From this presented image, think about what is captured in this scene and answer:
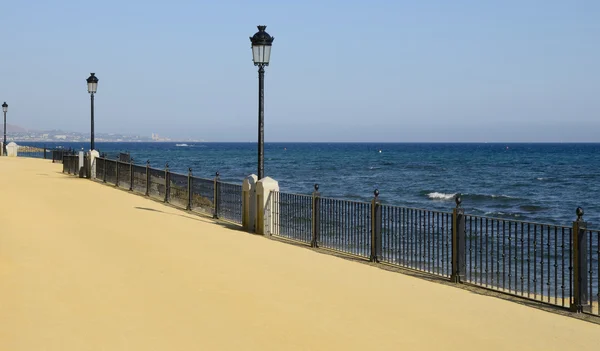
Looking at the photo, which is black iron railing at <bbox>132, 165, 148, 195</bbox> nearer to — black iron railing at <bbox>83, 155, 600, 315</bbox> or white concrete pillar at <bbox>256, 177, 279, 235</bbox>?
black iron railing at <bbox>83, 155, 600, 315</bbox>

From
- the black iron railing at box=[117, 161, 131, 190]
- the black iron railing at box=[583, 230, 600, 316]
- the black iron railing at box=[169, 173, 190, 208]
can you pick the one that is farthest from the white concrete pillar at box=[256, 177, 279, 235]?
the black iron railing at box=[117, 161, 131, 190]

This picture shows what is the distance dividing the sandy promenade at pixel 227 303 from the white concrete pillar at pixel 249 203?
1769 millimetres

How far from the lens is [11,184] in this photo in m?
30.2

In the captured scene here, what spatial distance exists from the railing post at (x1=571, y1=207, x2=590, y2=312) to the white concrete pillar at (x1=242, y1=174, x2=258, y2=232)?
909 centimetres

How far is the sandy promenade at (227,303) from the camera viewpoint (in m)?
8.07

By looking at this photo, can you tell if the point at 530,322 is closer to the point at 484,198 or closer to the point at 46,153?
the point at 484,198

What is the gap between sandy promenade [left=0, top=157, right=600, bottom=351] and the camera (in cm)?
807

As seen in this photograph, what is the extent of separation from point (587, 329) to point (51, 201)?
1796 cm

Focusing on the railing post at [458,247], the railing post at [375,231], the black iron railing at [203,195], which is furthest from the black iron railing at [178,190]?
the railing post at [458,247]

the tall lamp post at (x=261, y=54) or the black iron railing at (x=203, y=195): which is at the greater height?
the tall lamp post at (x=261, y=54)

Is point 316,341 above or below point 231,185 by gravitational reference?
below

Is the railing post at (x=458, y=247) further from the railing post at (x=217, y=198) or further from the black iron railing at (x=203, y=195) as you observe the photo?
the black iron railing at (x=203, y=195)

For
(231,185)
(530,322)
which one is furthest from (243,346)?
(231,185)

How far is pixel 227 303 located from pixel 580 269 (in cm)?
474
